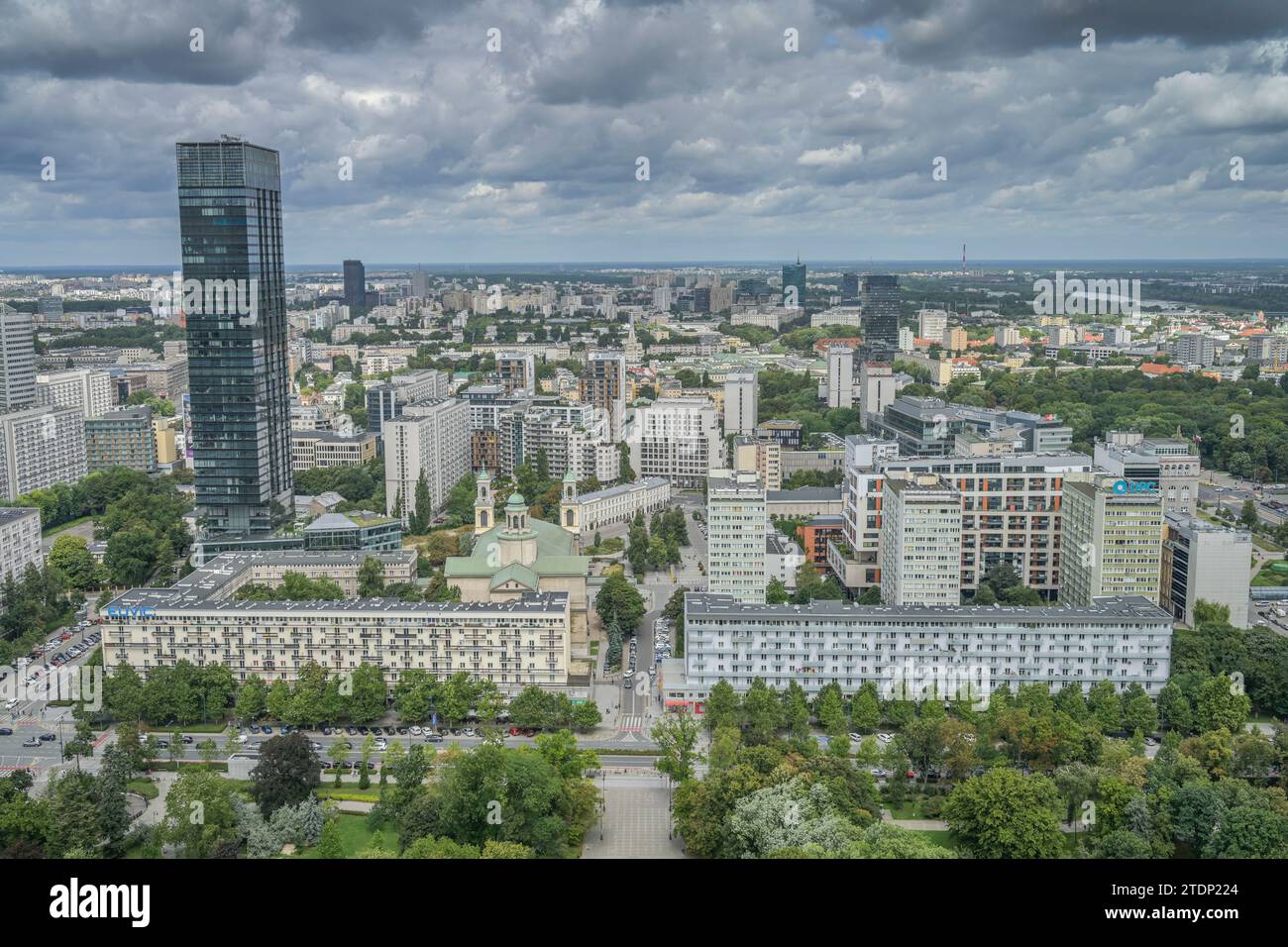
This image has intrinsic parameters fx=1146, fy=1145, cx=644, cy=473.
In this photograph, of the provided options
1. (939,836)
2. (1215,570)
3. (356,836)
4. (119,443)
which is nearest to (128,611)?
(356,836)

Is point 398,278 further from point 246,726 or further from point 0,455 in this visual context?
point 246,726

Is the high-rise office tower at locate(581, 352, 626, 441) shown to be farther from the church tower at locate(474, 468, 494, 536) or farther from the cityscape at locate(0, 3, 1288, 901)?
Result: the church tower at locate(474, 468, 494, 536)

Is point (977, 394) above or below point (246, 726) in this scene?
above

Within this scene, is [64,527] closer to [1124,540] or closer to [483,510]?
[483,510]

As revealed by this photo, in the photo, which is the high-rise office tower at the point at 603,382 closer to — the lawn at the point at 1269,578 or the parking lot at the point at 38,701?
the lawn at the point at 1269,578

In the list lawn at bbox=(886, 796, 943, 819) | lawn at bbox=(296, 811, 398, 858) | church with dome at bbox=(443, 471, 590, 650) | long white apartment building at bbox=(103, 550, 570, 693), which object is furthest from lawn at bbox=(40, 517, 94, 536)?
lawn at bbox=(886, 796, 943, 819)
